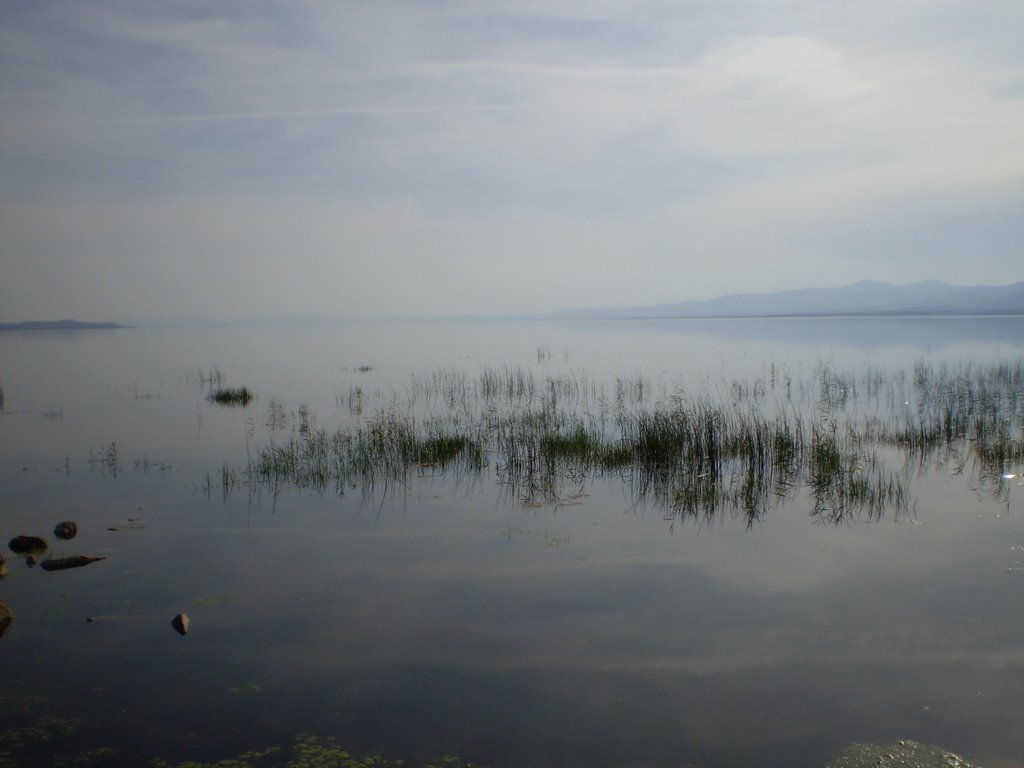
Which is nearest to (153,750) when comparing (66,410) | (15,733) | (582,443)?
(15,733)

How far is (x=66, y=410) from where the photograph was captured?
18734 millimetres

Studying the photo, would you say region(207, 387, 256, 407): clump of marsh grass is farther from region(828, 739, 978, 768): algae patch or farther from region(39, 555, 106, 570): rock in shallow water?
region(828, 739, 978, 768): algae patch

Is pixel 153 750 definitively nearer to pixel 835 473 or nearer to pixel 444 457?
pixel 444 457

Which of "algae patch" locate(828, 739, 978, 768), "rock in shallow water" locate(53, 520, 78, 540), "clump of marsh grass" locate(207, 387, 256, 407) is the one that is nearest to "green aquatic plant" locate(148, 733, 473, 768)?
"algae patch" locate(828, 739, 978, 768)

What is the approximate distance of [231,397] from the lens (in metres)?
20.3

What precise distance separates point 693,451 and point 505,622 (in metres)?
5.97

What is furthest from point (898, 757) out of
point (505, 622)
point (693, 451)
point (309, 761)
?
point (693, 451)

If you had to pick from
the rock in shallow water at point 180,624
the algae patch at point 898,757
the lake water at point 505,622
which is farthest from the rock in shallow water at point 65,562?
the algae patch at point 898,757

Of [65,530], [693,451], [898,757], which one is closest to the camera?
[898,757]

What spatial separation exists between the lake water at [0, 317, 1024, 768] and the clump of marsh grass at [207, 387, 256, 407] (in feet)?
26.7

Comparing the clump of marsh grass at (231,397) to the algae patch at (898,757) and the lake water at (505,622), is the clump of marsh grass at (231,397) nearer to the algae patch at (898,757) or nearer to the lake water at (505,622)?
the lake water at (505,622)

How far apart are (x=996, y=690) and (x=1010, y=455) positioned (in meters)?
7.60

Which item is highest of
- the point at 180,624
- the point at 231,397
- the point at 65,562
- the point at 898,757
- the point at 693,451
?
the point at 231,397

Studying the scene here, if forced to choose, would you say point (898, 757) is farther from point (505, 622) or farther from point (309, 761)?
point (309, 761)
